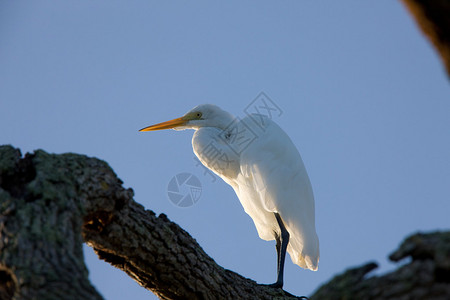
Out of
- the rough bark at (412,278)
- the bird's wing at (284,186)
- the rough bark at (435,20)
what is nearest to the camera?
the rough bark at (435,20)

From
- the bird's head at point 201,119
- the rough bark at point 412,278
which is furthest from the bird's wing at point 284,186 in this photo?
the rough bark at point 412,278

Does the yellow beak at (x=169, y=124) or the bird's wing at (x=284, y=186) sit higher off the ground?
the yellow beak at (x=169, y=124)

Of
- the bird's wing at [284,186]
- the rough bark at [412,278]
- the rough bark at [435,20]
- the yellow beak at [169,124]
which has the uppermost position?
the yellow beak at [169,124]

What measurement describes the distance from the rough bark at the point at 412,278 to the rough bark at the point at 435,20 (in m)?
0.81

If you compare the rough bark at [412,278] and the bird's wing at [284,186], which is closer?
the rough bark at [412,278]

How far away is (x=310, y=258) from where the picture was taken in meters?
5.29

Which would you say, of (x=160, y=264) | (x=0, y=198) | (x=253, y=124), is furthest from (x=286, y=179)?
(x=0, y=198)

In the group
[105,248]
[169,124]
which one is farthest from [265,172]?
[105,248]

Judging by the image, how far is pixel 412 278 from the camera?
1845 millimetres

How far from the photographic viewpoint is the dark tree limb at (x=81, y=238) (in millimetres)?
2309

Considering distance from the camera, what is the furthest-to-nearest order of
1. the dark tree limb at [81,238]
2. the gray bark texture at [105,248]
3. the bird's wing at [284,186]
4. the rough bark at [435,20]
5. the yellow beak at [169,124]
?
the yellow beak at [169,124] → the bird's wing at [284,186] → the dark tree limb at [81,238] → the gray bark texture at [105,248] → the rough bark at [435,20]

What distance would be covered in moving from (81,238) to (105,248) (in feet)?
2.09

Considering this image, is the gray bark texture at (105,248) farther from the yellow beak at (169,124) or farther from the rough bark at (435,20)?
the yellow beak at (169,124)

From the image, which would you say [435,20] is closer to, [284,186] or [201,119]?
[284,186]
